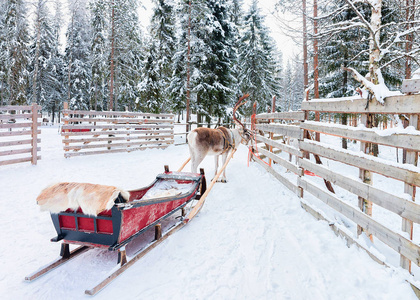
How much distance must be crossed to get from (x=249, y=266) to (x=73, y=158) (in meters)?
8.23

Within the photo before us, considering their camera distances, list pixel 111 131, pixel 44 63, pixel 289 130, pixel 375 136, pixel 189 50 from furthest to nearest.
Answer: pixel 44 63, pixel 189 50, pixel 111 131, pixel 289 130, pixel 375 136

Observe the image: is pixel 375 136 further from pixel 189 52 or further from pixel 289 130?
pixel 189 52

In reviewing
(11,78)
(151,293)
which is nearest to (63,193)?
(151,293)

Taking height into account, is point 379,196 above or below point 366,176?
below

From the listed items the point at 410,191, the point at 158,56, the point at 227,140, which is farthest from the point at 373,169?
the point at 158,56

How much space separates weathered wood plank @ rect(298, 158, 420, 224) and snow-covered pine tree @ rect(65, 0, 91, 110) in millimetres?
28801

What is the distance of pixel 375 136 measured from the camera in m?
2.78

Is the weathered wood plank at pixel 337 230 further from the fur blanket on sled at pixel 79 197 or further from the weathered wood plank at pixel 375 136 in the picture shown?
the fur blanket on sled at pixel 79 197

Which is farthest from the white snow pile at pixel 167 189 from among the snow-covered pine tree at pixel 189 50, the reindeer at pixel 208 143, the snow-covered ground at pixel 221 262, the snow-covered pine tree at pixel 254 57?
the snow-covered pine tree at pixel 254 57

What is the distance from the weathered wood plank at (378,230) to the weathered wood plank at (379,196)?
22cm

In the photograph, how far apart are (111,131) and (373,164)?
9.87 metres

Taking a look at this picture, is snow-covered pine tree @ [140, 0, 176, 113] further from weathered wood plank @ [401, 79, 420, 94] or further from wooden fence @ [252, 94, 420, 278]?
weathered wood plank @ [401, 79, 420, 94]

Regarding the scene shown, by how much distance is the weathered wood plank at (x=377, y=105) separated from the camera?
229 centimetres

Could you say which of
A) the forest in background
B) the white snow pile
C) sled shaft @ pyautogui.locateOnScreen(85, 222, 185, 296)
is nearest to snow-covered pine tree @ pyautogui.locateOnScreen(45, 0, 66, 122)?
the forest in background
